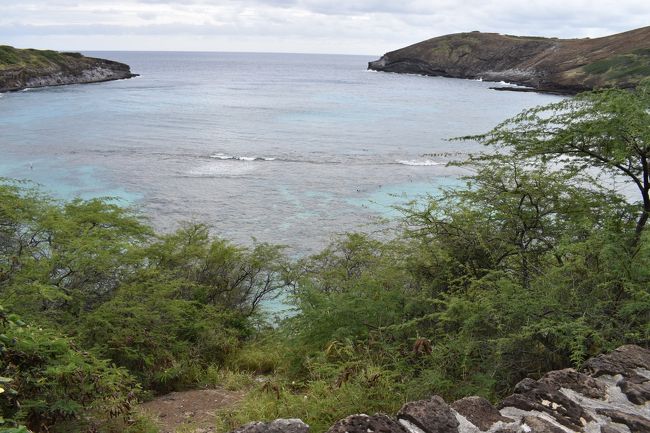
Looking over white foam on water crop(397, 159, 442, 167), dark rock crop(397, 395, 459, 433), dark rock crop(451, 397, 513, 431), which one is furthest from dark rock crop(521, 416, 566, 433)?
white foam on water crop(397, 159, 442, 167)

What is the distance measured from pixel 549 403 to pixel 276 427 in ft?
6.70

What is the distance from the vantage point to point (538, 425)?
370cm

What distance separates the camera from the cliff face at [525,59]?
260 ft

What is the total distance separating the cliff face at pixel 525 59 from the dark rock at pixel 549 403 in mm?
69621

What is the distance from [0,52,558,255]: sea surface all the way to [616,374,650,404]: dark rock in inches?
312

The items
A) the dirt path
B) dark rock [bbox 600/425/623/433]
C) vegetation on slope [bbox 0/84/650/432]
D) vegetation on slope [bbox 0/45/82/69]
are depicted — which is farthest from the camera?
vegetation on slope [bbox 0/45/82/69]

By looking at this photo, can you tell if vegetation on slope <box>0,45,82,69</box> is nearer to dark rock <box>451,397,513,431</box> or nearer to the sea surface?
the sea surface

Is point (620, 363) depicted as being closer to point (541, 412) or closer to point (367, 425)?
point (541, 412)

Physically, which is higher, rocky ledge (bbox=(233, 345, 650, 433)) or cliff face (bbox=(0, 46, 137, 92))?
cliff face (bbox=(0, 46, 137, 92))

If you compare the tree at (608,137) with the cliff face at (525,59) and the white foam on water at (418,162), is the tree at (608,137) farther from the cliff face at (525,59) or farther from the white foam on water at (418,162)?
the cliff face at (525,59)

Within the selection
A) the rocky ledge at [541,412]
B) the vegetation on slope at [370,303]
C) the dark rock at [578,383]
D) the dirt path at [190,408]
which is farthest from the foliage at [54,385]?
the dark rock at [578,383]

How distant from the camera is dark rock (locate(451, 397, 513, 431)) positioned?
12.4 ft

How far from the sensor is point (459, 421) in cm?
378

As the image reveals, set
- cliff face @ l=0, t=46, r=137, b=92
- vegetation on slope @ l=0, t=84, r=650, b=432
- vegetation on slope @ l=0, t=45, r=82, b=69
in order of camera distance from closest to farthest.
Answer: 1. vegetation on slope @ l=0, t=84, r=650, b=432
2. cliff face @ l=0, t=46, r=137, b=92
3. vegetation on slope @ l=0, t=45, r=82, b=69
